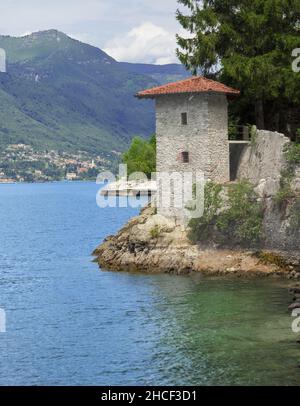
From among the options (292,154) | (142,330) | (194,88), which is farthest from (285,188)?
(142,330)

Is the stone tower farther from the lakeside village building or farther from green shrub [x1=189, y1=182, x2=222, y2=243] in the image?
green shrub [x1=189, y1=182, x2=222, y2=243]

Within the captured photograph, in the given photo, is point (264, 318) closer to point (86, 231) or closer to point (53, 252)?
point (53, 252)

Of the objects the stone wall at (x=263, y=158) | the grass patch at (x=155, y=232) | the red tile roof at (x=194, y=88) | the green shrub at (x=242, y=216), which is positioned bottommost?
the grass patch at (x=155, y=232)

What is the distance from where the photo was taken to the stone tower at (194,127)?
48.9m

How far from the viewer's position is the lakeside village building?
48.9m

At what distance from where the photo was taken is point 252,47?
51000 millimetres

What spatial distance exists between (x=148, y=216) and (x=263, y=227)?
875 centimetres

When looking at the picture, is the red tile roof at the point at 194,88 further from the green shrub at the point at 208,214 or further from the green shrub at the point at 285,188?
the green shrub at the point at 285,188

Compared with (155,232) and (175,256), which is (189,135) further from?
(175,256)

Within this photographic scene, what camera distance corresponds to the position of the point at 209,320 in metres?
34.8

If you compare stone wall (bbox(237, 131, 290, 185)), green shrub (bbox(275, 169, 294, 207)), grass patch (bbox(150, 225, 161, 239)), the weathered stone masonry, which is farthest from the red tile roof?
grass patch (bbox(150, 225, 161, 239))

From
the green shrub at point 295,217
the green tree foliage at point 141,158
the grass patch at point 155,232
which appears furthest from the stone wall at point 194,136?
the green tree foliage at point 141,158

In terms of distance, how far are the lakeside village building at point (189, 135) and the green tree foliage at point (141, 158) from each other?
8415 cm

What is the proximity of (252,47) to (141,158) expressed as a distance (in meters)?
88.9
